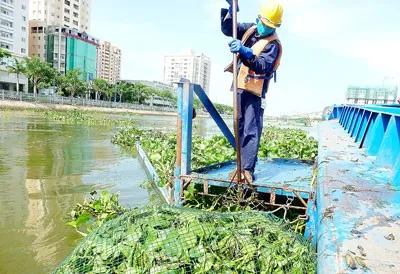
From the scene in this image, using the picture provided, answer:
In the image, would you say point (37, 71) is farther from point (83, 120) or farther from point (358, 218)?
point (358, 218)

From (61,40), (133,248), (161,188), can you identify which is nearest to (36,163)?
(161,188)

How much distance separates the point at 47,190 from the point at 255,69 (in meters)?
3.55

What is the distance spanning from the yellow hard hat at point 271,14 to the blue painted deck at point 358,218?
1327mm

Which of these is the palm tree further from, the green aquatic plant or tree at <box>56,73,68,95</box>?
the green aquatic plant

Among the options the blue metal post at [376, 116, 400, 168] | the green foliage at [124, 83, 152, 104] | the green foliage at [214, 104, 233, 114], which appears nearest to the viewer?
the blue metal post at [376, 116, 400, 168]

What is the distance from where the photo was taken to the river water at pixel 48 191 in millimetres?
2779

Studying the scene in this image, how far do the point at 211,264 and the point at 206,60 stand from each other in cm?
10631

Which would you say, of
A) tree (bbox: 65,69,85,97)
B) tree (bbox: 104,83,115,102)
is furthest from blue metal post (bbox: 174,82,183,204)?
tree (bbox: 104,83,115,102)

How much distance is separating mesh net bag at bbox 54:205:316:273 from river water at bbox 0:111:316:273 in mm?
1047

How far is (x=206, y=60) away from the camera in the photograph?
344ft

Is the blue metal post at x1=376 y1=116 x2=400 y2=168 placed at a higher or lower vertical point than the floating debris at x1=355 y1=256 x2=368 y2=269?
higher

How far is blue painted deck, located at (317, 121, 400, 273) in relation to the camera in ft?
3.64

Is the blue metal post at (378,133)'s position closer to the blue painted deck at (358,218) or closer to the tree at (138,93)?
the blue painted deck at (358,218)

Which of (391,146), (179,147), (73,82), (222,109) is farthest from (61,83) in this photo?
(222,109)
